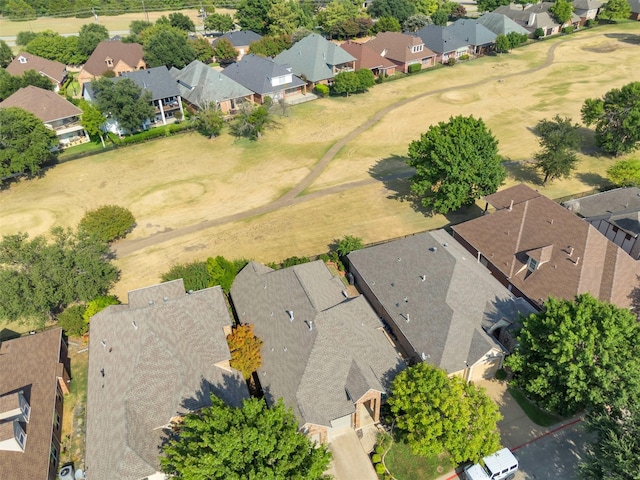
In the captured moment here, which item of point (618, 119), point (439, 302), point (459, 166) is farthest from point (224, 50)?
point (439, 302)

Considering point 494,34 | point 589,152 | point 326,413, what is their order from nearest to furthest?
point 326,413
point 589,152
point 494,34

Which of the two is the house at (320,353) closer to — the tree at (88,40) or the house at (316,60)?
the house at (316,60)

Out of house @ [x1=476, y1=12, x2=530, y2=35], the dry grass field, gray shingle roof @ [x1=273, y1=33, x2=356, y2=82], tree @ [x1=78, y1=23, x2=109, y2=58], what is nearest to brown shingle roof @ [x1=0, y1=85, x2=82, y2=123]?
the dry grass field

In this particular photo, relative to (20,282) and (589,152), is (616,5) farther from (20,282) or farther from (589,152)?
(20,282)

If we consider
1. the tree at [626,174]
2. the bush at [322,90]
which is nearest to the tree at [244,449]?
the tree at [626,174]

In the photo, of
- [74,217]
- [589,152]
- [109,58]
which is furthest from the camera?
[109,58]

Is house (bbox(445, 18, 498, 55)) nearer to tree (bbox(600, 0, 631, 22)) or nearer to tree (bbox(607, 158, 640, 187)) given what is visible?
tree (bbox(600, 0, 631, 22))

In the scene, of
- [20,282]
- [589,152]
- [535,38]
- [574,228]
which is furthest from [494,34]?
[20,282]
